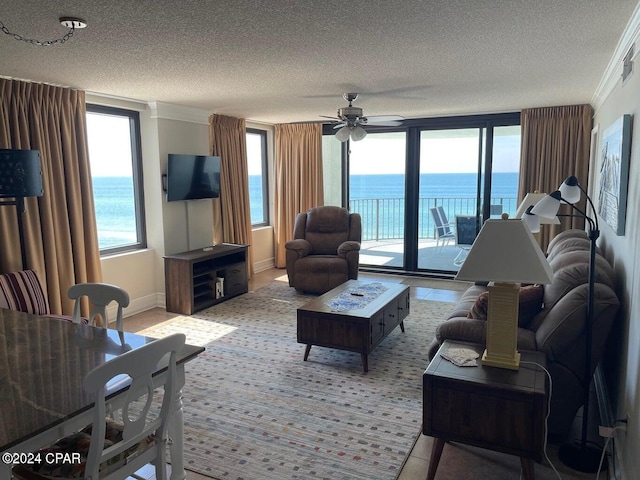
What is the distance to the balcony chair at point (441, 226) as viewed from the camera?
7207mm

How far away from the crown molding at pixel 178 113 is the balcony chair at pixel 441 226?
365cm

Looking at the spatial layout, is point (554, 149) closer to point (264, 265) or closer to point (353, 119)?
point (353, 119)

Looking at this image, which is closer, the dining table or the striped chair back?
the dining table

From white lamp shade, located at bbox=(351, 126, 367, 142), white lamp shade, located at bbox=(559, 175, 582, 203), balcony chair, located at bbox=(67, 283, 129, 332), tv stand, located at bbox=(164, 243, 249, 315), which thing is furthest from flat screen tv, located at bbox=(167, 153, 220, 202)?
white lamp shade, located at bbox=(559, 175, 582, 203)

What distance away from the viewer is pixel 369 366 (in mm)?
3775

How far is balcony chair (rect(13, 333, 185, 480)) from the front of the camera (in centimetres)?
151

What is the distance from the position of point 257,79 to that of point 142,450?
3131 millimetres

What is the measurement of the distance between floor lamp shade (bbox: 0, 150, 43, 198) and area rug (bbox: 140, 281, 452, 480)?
1790 mm

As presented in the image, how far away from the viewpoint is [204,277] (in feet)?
18.7

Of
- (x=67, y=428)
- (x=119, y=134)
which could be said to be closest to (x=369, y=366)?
(x=67, y=428)

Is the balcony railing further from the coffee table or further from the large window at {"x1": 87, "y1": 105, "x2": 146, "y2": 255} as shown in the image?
the large window at {"x1": 87, "y1": 105, "x2": 146, "y2": 255}

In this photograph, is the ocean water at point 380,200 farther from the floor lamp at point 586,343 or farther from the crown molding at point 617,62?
the floor lamp at point 586,343

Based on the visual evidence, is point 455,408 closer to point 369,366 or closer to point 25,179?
point 369,366

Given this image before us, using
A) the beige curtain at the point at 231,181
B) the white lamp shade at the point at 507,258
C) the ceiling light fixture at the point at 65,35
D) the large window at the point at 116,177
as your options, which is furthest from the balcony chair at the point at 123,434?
the beige curtain at the point at 231,181
